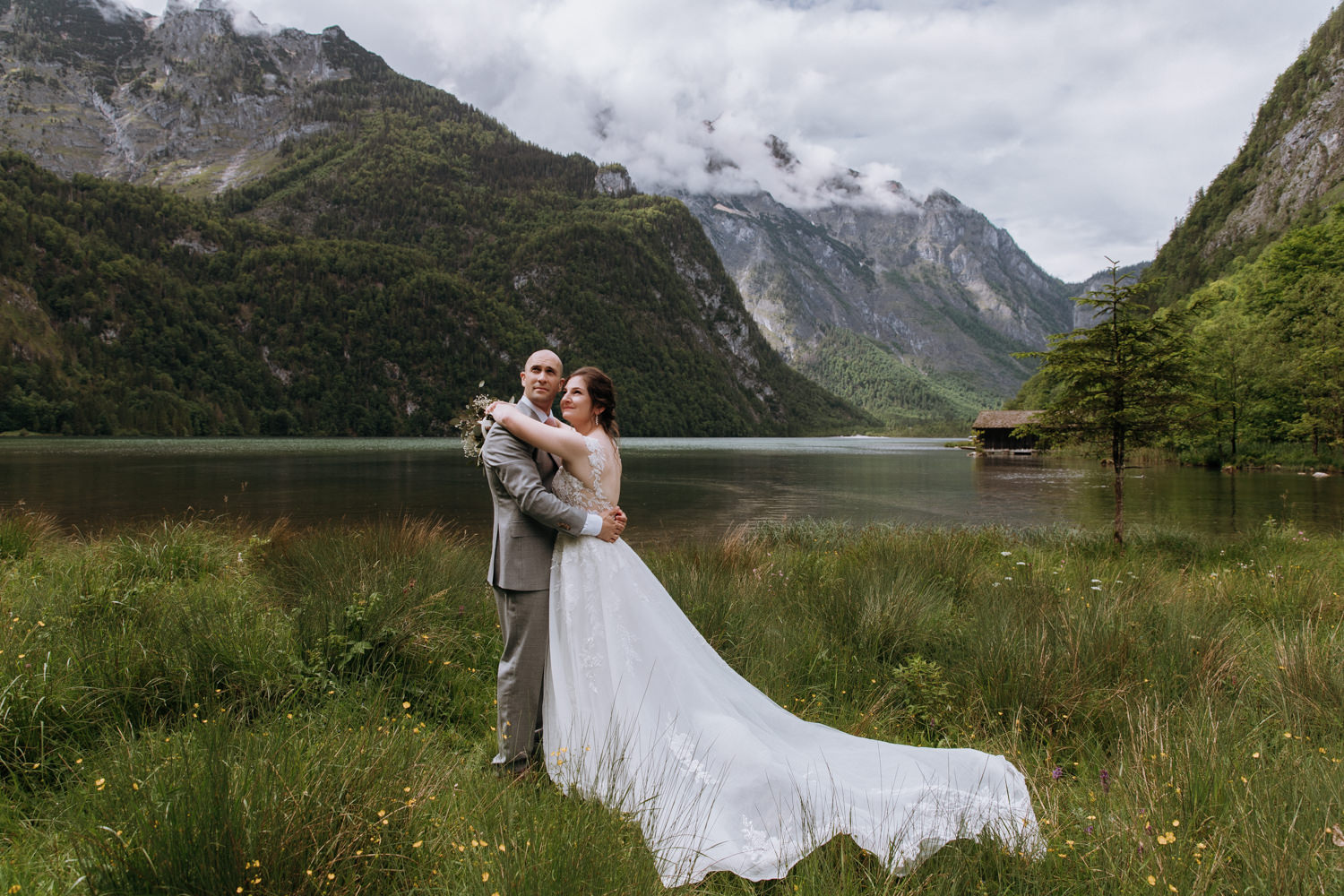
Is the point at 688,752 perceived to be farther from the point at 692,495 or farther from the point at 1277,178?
the point at 1277,178

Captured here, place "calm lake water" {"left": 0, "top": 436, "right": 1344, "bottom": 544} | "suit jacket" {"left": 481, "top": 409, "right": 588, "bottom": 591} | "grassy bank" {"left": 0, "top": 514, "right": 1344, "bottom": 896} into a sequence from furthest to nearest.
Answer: "calm lake water" {"left": 0, "top": 436, "right": 1344, "bottom": 544}, "suit jacket" {"left": 481, "top": 409, "right": 588, "bottom": 591}, "grassy bank" {"left": 0, "top": 514, "right": 1344, "bottom": 896}

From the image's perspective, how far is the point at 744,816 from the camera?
8.45 ft

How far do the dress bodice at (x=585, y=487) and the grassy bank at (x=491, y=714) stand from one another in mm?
1198

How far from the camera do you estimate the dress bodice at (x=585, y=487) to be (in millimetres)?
3213

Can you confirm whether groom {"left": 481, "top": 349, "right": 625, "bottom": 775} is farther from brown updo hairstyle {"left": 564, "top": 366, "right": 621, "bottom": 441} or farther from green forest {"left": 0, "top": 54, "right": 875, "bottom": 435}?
green forest {"left": 0, "top": 54, "right": 875, "bottom": 435}

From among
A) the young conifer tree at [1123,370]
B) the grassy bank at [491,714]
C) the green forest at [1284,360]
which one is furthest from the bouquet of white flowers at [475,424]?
the green forest at [1284,360]

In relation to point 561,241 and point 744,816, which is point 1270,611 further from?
point 561,241

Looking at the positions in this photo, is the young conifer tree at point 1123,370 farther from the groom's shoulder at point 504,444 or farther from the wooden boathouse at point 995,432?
the wooden boathouse at point 995,432

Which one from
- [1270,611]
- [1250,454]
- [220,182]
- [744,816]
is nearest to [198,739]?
[744,816]

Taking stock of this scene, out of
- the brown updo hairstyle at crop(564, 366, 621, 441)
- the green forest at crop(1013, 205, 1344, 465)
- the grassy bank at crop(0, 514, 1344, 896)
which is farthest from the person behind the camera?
the green forest at crop(1013, 205, 1344, 465)

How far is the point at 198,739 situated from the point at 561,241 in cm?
19313

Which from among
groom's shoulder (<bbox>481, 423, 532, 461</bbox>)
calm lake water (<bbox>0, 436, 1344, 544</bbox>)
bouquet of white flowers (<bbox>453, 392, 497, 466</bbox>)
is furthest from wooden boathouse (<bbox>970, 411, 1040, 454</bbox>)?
groom's shoulder (<bbox>481, 423, 532, 461</bbox>)

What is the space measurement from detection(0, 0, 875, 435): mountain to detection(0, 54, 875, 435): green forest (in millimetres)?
416

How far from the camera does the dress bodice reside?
10.5ft
